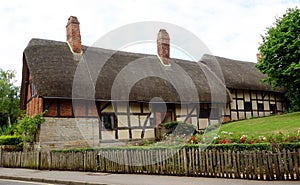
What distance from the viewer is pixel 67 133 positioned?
60.5 feet

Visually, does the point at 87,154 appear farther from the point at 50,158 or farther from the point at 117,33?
the point at 117,33

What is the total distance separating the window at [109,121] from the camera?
65.1ft

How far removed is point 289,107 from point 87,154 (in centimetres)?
2465

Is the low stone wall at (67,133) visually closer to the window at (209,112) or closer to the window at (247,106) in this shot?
the window at (209,112)

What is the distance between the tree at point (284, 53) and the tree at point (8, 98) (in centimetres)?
3203

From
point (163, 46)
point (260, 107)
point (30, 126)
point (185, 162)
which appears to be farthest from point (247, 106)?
point (185, 162)

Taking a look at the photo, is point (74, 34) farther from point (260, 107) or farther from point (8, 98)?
point (8, 98)

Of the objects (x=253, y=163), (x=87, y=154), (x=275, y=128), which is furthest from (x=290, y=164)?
(x=275, y=128)

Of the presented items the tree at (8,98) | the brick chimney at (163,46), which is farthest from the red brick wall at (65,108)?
the tree at (8,98)

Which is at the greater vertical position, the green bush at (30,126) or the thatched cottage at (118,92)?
the thatched cottage at (118,92)

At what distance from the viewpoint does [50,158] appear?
49.2 ft

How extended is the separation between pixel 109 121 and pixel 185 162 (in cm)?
1015

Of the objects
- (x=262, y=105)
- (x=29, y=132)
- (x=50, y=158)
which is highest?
(x=262, y=105)

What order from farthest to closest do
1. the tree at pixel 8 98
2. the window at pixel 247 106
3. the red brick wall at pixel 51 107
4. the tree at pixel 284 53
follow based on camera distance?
the tree at pixel 8 98
the window at pixel 247 106
the tree at pixel 284 53
the red brick wall at pixel 51 107
